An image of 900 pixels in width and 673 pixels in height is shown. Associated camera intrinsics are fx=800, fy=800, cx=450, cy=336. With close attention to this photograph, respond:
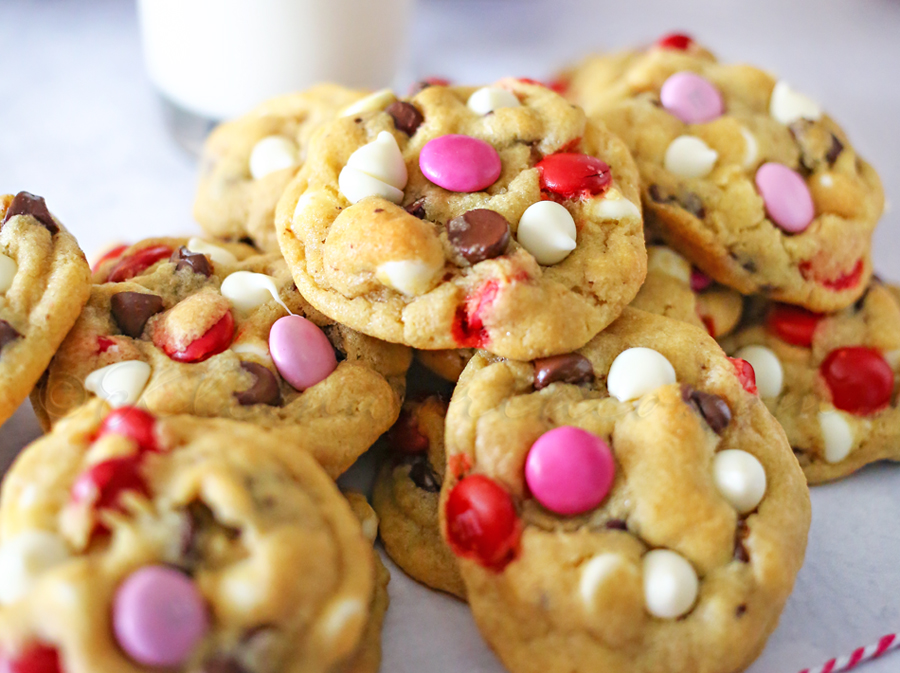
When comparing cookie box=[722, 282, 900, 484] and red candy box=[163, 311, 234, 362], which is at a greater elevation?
red candy box=[163, 311, 234, 362]

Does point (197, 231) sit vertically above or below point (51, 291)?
below

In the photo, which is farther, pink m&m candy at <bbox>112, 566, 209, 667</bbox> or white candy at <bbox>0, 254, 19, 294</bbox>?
white candy at <bbox>0, 254, 19, 294</bbox>

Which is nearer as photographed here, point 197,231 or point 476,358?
point 476,358

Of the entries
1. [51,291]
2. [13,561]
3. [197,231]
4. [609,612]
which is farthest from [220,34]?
[609,612]

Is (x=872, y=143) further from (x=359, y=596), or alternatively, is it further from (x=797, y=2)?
(x=359, y=596)

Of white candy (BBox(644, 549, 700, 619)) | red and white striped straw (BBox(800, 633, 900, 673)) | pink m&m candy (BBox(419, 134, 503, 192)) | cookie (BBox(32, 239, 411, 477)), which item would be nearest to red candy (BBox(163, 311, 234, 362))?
cookie (BBox(32, 239, 411, 477))

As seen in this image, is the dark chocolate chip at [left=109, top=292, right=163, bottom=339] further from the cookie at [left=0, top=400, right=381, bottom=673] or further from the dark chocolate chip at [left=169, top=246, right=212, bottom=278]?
the cookie at [left=0, top=400, right=381, bottom=673]
